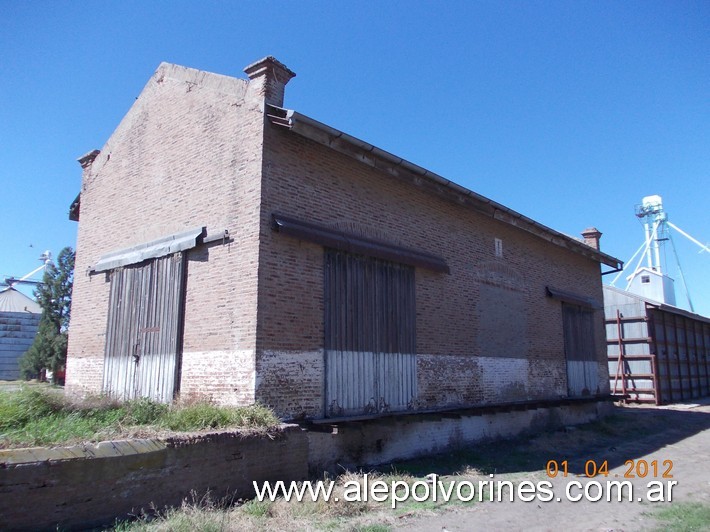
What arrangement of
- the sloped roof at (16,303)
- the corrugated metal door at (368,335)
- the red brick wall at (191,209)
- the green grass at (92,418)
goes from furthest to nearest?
1. the sloped roof at (16,303)
2. the corrugated metal door at (368,335)
3. the red brick wall at (191,209)
4. the green grass at (92,418)

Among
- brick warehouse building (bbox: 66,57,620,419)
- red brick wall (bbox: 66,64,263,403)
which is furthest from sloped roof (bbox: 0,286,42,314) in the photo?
red brick wall (bbox: 66,64,263,403)

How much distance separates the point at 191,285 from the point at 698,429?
Answer: 14.9 metres

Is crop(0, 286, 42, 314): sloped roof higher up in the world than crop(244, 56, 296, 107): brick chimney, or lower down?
lower down

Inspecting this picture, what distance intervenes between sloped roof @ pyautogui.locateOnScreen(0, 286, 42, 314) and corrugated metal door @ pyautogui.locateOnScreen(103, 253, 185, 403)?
86.4ft

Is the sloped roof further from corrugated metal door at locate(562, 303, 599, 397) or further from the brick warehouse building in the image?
corrugated metal door at locate(562, 303, 599, 397)

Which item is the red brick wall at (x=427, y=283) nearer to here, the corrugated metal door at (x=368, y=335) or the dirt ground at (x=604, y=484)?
the corrugated metal door at (x=368, y=335)

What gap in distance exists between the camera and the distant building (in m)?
31.0

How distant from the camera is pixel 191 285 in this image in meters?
9.72

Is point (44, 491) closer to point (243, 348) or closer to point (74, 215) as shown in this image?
point (243, 348)

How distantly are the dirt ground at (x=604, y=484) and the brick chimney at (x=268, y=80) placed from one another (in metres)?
7.00

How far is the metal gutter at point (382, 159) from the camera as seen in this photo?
914 centimetres

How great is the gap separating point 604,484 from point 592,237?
13.0 meters

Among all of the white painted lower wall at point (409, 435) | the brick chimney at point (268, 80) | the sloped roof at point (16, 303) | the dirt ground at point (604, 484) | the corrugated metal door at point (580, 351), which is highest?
the brick chimney at point (268, 80)

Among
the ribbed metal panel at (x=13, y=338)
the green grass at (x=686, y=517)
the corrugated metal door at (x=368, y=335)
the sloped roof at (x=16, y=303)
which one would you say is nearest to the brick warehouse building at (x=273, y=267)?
the corrugated metal door at (x=368, y=335)
